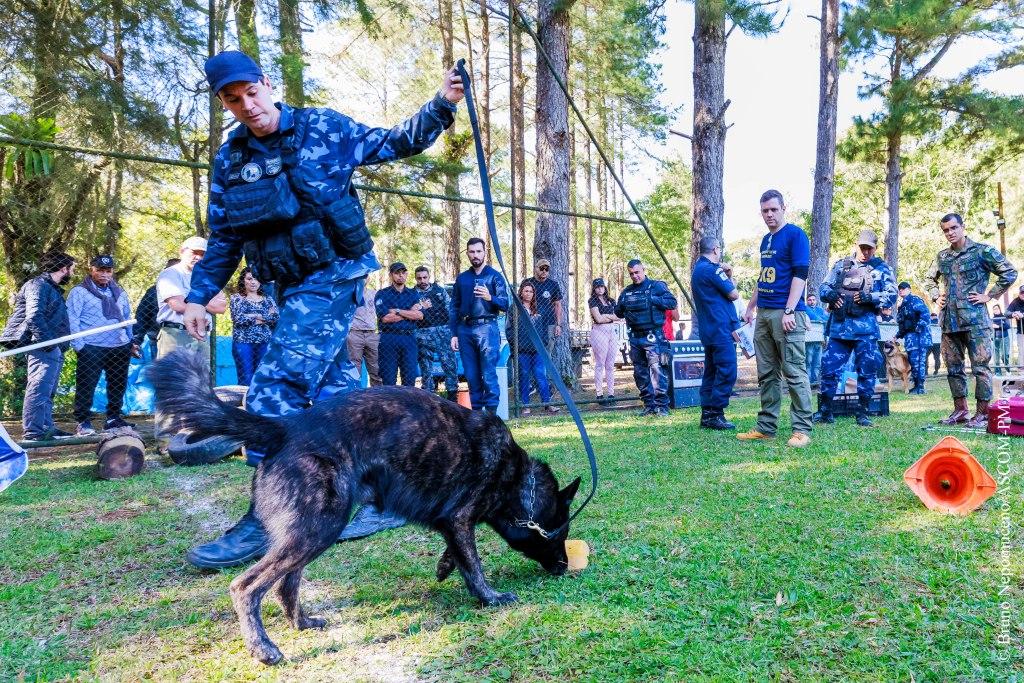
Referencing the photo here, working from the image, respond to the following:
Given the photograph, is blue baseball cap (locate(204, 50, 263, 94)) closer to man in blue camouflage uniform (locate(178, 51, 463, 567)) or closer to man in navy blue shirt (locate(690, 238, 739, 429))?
man in blue camouflage uniform (locate(178, 51, 463, 567))

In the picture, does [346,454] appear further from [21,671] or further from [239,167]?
[239,167]

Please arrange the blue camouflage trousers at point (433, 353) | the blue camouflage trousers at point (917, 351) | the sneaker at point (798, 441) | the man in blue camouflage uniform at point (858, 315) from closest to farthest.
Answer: the sneaker at point (798, 441)
the man in blue camouflage uniform at point (858, 315)
the blue camouflage trousers at point (433, 353)
the blue camouflage trousers at point (917, 351)

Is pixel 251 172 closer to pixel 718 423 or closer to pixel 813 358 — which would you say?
pixel 718 423

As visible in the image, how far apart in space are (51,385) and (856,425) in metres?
8.19

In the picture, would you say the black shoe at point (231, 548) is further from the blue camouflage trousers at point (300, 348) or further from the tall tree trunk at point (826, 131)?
the tall tree trunk at point (826, 131)

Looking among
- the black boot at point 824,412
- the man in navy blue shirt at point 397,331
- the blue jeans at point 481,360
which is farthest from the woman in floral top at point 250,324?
the black boot at point 824,412

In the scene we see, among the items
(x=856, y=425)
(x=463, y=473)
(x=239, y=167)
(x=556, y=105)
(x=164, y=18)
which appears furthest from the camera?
(x=556, y=105)

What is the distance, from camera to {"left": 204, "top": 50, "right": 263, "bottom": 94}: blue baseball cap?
→ 295 centimetres

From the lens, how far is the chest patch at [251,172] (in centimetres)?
318

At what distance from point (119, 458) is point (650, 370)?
605cm

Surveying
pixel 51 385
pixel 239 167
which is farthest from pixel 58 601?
pixel 51 385

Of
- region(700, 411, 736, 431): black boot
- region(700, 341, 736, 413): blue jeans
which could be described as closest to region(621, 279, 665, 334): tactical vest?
region(700, 341, 736, 413): blue jeans

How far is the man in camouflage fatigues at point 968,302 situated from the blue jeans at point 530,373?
4.74 metres

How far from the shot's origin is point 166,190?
9328mm
